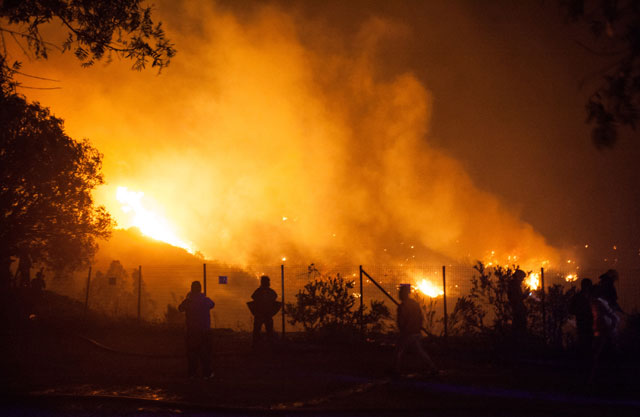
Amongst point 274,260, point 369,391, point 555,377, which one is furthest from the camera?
point 274,260

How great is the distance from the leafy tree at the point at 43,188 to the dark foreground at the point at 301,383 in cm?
483

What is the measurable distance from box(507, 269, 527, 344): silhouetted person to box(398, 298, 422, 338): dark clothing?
12.5 ft

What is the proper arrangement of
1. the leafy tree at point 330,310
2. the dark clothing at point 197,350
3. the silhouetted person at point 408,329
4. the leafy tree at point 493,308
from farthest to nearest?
the leafy tree at point 330,310 < the leafy tree at point 493,308 < the dark clothing at point 197,350 < the silhouetted person at point 408,329

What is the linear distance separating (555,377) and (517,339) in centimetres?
222

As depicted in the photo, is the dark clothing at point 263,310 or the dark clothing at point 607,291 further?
the dark clothing at point 263,310

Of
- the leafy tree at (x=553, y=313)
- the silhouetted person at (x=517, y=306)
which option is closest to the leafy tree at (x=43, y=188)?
the silhouetted person at (x=517, y=306)

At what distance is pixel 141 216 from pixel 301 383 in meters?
36.7

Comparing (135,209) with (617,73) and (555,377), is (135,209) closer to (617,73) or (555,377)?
(555,377)

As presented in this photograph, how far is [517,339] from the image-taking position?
13000 mm

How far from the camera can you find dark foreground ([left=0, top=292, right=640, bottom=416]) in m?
8.38

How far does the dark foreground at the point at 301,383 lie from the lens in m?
8.38

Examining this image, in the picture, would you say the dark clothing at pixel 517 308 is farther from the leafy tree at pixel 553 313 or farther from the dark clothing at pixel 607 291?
the dark clothing at pixel 607 291

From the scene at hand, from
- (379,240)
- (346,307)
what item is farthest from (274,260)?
(346,307)

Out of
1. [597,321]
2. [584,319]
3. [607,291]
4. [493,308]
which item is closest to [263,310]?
[493,308]
